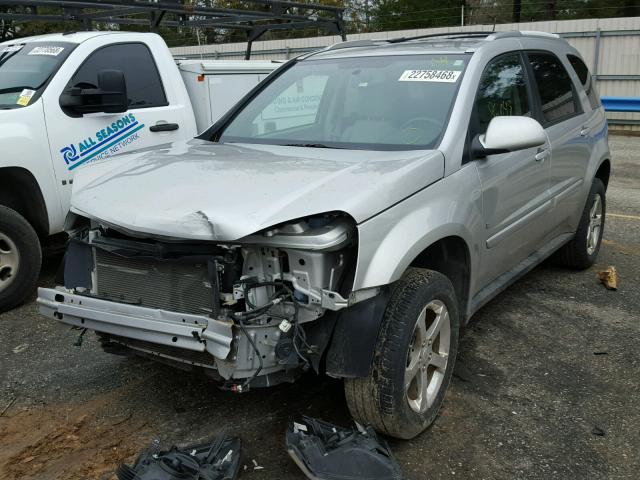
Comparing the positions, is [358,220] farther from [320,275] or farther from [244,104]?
[244,104]

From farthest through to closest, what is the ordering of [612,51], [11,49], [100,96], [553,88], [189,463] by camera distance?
[612,51]
[11,49]
[100,96]
[553,88]
[189,463]

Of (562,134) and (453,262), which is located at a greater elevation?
(562,134)

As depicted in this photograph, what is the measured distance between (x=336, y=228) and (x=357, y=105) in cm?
147

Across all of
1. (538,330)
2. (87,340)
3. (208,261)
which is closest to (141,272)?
(208,261)

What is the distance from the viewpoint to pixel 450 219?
3.19m

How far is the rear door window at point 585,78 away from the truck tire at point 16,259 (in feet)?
14.4

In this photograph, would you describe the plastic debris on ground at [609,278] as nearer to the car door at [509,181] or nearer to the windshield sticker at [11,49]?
the car door at [509,181]

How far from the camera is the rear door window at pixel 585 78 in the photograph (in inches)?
207

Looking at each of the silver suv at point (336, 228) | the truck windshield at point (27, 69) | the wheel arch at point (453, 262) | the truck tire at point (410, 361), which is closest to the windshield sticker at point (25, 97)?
the truck windshield at point (27, 69)

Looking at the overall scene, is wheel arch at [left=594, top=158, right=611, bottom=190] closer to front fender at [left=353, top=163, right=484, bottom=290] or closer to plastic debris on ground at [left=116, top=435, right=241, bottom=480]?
front fender at [left=353, top=163, right=484, bottom=290]

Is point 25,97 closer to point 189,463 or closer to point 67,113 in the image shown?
point 67,113

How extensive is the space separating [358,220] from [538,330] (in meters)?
2.32

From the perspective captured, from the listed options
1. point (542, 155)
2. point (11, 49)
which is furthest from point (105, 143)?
point (542, 155)

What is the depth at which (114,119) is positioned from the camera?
5.48m
